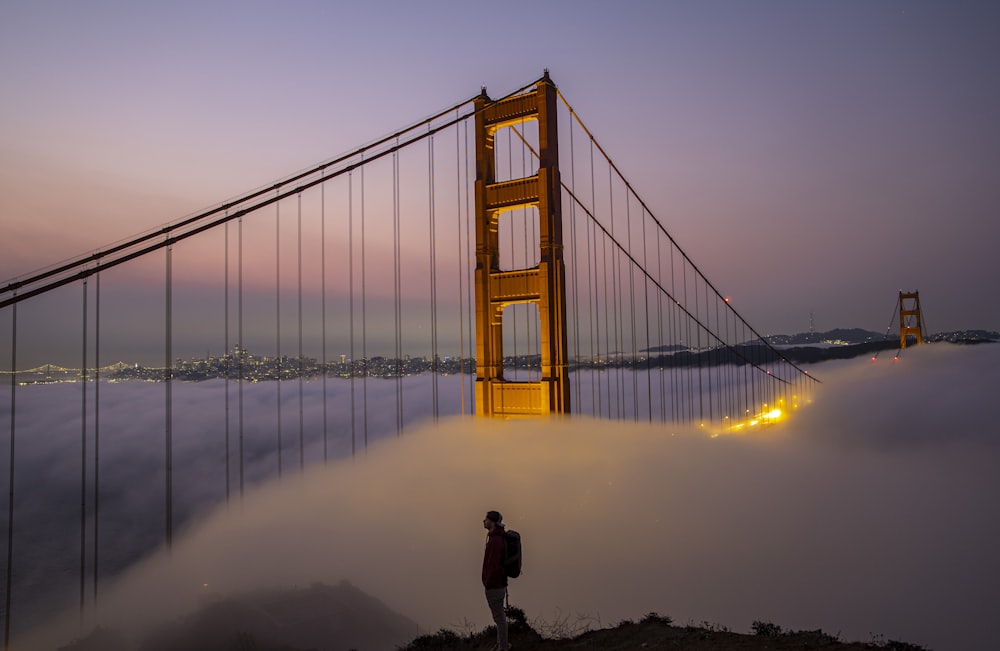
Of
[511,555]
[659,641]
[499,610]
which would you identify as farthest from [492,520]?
[659,641]

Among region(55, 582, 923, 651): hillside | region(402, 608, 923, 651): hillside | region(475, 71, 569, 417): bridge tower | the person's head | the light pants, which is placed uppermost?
region(475, 71, 569, 417): bridge tower

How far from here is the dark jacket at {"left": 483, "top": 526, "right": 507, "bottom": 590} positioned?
6.13 meters

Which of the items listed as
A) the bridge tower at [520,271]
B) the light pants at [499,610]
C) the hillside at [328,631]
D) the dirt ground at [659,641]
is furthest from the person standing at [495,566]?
the bridge tower at [520,271]

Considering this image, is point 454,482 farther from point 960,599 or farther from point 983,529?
point 983,529

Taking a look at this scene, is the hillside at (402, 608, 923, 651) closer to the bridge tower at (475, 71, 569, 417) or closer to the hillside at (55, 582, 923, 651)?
the hillside at (55, 582, 923, 651)

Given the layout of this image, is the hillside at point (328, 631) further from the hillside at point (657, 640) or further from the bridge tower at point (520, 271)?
the bridge tower at point (520, 271)

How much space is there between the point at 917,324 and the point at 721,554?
228 ft

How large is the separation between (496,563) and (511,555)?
177 millimetres

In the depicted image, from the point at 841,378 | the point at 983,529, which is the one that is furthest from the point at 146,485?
the point at 841,378

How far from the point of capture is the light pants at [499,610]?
6207 millimetres

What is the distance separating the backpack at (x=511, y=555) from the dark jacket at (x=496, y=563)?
1.2 inches

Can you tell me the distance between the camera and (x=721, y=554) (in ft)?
45.8

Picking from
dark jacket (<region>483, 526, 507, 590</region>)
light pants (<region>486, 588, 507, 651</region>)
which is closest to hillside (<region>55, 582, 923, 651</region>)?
light pants (<region>486, 588, 507, 651</region>)

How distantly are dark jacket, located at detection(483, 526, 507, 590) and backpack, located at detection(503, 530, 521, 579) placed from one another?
0.03m
